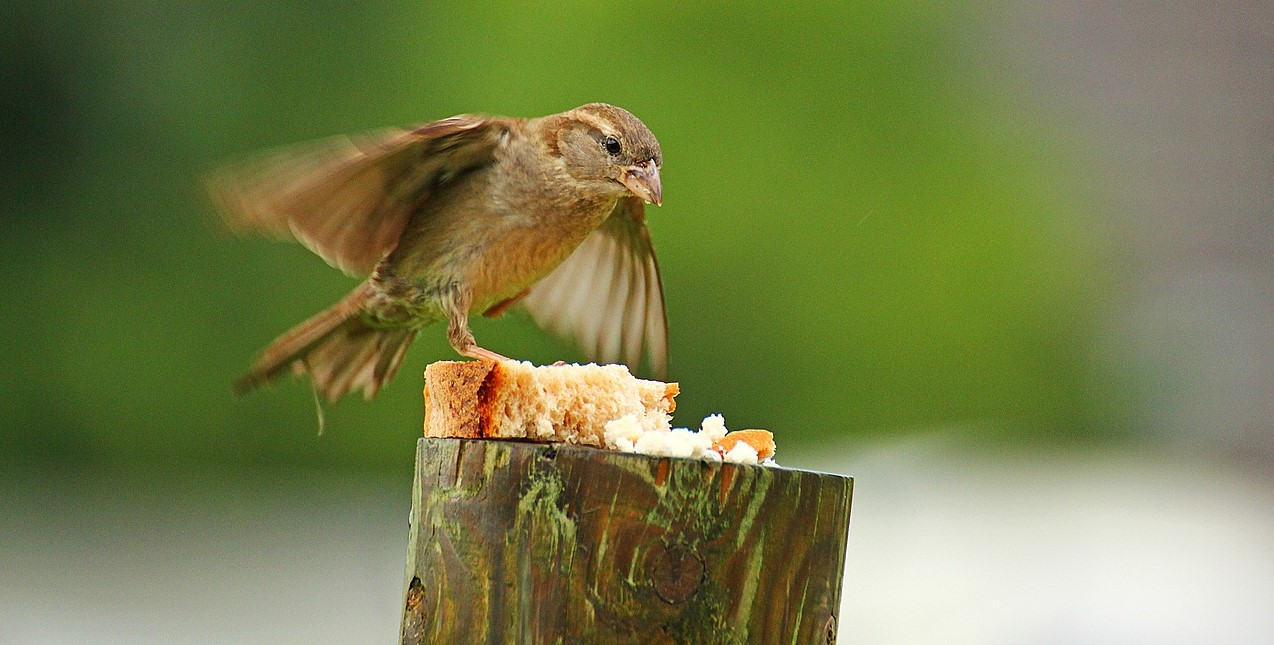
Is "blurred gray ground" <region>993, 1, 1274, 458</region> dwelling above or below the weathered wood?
above

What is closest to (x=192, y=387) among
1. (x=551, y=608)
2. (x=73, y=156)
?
(x=73, y=156)

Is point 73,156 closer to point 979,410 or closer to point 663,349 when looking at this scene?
point 663,349

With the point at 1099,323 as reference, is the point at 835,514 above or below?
below

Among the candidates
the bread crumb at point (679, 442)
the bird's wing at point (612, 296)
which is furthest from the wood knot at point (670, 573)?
the bird's wing at point (612, 296)

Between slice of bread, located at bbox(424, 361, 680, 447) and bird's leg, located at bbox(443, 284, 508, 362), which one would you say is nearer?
slice of bread, located at bbox(424, 361, 680, 447)

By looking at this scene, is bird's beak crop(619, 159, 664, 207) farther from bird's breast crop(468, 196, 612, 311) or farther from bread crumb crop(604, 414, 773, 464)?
bread crumb crop(604, 414, 773, 464)

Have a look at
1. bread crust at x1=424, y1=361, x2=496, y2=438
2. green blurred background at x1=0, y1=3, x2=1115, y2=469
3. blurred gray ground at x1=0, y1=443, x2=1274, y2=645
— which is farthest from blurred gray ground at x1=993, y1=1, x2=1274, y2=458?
bread crust at x1=424, y1=361, x2=496, y2=438
